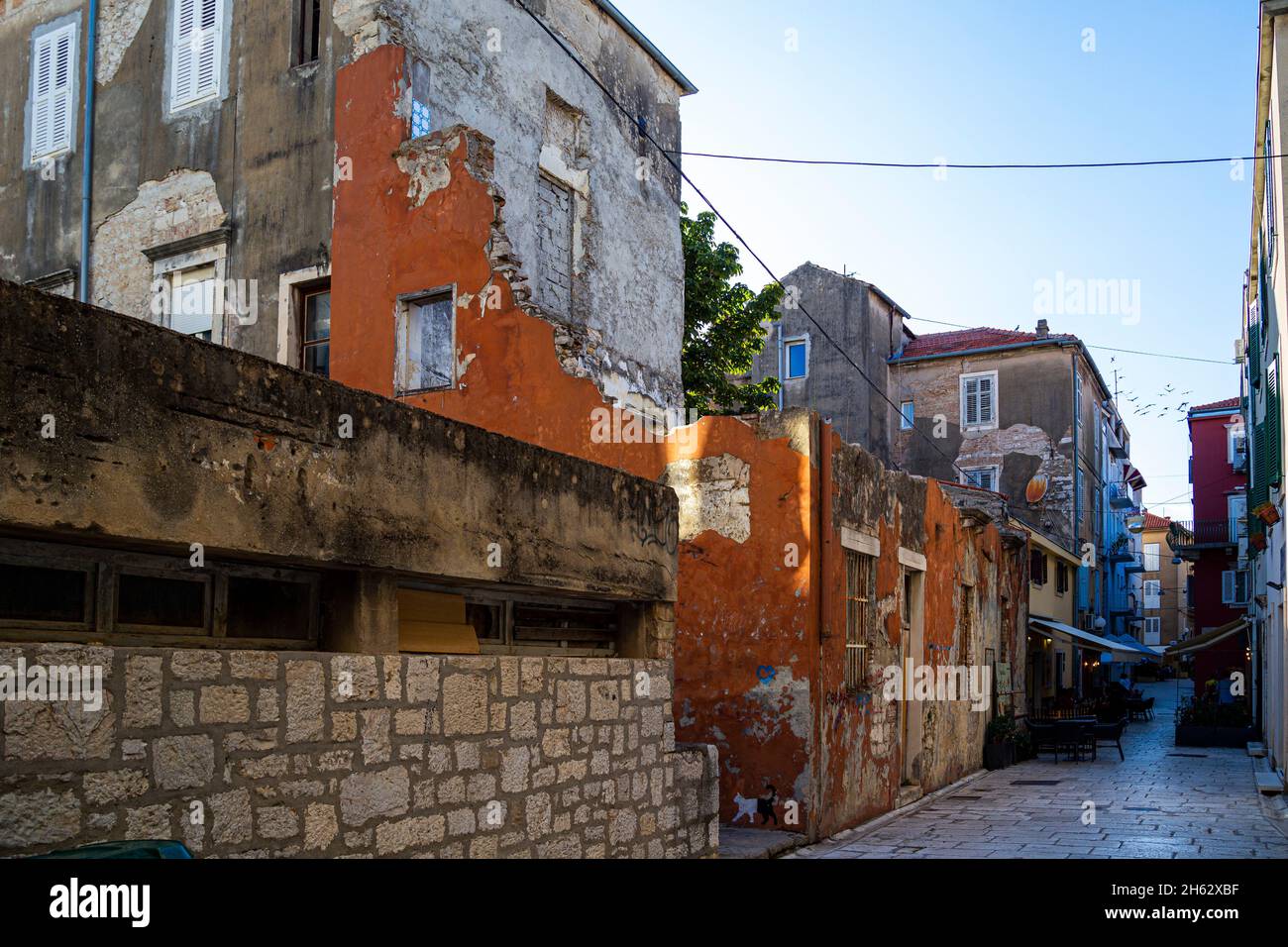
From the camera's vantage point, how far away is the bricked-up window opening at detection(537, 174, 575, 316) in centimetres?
1451

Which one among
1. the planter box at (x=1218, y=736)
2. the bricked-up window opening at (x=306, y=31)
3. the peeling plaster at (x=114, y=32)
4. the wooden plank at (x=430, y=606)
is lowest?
the planter box at (x=1218, y=736)

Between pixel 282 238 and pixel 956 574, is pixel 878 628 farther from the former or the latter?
pixel 282 238

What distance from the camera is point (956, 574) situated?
1662cm

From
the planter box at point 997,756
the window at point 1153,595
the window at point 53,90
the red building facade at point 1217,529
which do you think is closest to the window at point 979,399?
the red building facade at point 1217,529

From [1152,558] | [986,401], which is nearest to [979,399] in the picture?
[986,401]

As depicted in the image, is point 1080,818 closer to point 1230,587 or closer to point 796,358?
point 796,358

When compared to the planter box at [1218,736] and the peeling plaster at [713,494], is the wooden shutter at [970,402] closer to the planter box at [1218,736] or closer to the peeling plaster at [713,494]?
the planter box at [1218,736]

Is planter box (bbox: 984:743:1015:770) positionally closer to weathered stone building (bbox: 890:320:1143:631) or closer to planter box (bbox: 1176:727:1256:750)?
planter box (bbox: 1176:727:1256:750)

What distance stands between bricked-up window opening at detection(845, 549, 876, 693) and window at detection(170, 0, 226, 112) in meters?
9.04

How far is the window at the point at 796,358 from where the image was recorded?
32.8 metres

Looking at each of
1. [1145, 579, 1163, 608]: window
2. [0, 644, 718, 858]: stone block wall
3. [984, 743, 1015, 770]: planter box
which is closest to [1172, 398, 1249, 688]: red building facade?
[984, 743, 1015, 770]: planter box

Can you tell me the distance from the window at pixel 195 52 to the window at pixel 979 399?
78.5ft

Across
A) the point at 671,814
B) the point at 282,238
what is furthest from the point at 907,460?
the point at 671,814

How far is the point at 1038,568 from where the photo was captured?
95.9 feet
